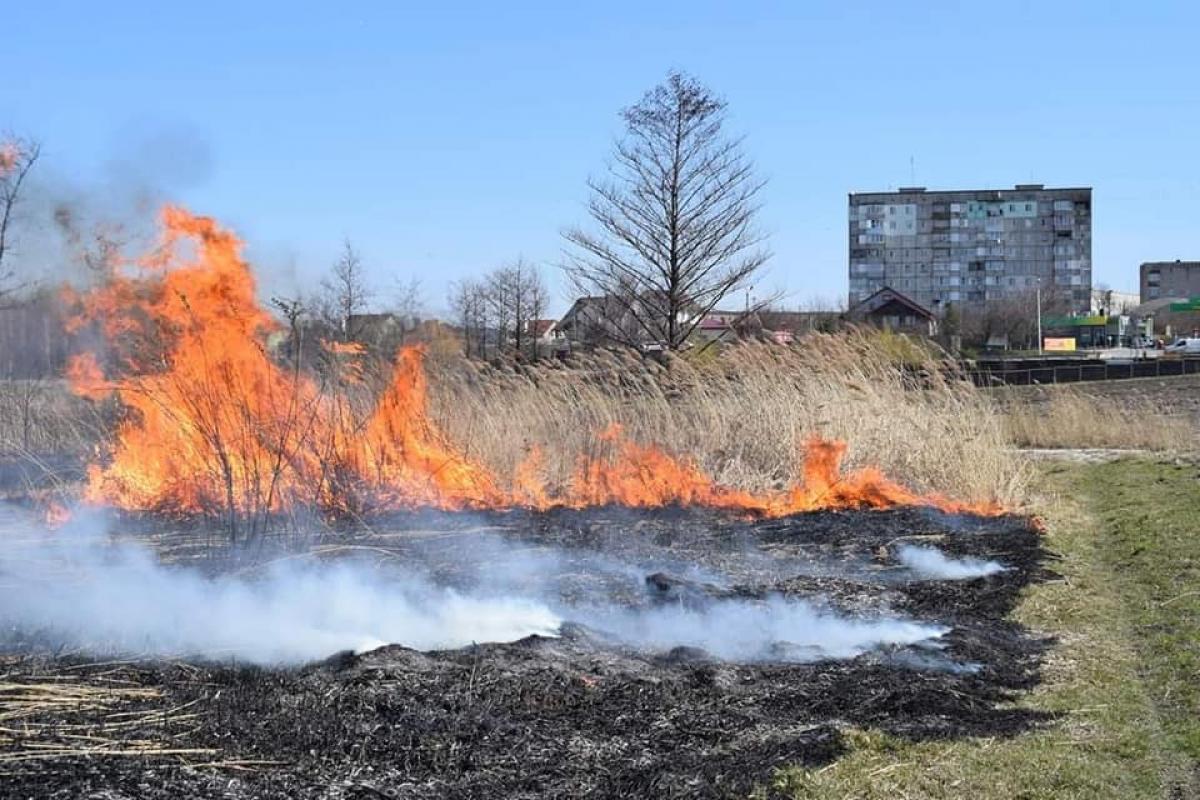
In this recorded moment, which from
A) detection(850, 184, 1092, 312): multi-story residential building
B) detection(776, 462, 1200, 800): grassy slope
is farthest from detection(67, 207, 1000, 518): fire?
detection(850, 184, 1092, 312): multi-story residential building

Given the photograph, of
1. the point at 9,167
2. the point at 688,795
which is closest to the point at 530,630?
the point at 688,795

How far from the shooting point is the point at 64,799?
3301 millimetres

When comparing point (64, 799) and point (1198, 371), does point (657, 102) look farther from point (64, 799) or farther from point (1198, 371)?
point (1198, 371)

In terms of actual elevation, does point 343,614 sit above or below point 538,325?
below

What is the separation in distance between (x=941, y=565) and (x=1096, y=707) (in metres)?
3.49

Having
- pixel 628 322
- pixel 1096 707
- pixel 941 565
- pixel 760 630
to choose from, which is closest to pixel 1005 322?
pixel 628 322

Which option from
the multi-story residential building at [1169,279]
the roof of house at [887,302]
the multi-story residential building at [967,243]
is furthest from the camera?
the multi-story residential building at [1169,279]

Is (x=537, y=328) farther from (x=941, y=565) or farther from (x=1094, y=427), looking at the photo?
(x=941, y=565)

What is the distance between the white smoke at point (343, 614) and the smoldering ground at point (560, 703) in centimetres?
11

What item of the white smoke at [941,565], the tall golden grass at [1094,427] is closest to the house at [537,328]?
the tall golden grass at [1094,427]

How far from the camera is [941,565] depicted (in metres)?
8.56

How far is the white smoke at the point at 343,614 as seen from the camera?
17.9ft

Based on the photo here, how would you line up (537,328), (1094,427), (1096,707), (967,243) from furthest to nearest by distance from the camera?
(967,243)
(537,328)
(1094,427)
(1096,707)

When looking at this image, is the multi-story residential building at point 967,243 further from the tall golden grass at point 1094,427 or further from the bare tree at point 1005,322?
the tall golden grass at point 1094,427
